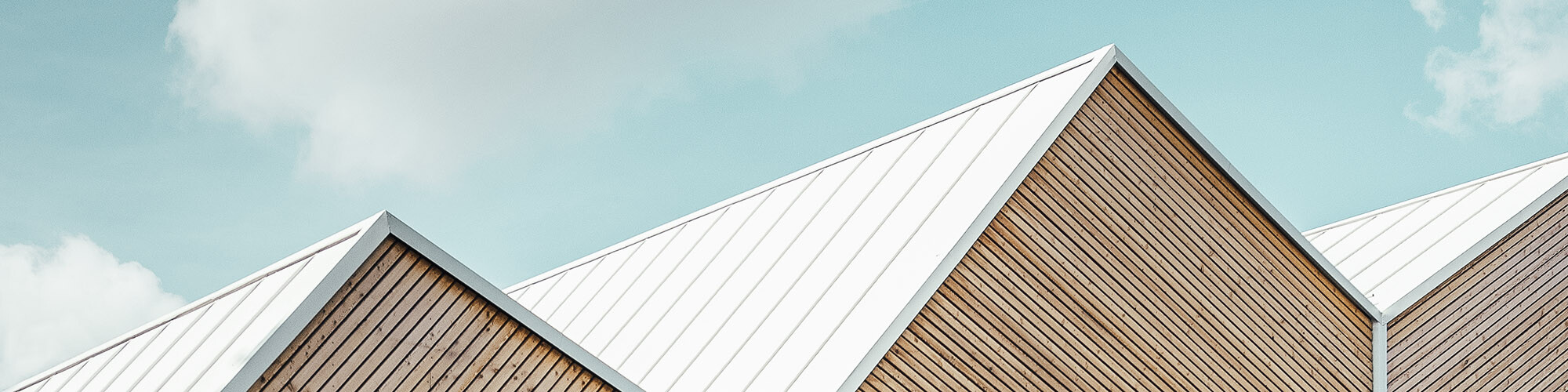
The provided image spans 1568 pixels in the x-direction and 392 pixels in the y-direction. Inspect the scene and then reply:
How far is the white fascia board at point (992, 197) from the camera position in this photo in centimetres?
1420

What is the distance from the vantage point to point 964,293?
15.2 m

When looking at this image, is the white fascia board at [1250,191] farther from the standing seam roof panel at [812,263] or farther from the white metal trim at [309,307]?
the white metal trim at [309,307]

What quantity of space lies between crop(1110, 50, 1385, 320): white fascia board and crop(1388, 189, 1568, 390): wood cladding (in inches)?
29.3

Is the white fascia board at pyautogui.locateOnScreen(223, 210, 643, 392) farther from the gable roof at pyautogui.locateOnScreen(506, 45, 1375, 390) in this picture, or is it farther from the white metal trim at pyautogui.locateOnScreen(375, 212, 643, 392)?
the gable roof at pyautogui.locateOnScreen(506, 45, 1375, 390)

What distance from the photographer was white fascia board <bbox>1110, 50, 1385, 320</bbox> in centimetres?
1741

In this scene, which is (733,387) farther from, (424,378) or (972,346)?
(424,378)

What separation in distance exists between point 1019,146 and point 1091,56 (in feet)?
5.80

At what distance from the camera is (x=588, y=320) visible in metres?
18.7

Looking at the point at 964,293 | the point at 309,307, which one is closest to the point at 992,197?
the point at 964,293

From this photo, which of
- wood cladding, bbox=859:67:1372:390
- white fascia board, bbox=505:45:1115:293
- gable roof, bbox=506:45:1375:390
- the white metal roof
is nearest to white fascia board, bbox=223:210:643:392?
gable roof, bbox=506:45:1375:390

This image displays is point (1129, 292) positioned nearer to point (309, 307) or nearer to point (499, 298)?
point (499, 298)

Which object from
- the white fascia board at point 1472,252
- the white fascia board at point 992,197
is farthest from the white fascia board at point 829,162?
the white fascia board at point 1472,252

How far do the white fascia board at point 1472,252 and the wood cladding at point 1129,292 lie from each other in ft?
1.80

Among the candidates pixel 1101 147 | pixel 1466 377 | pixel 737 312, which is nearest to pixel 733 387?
pixel 737 312
